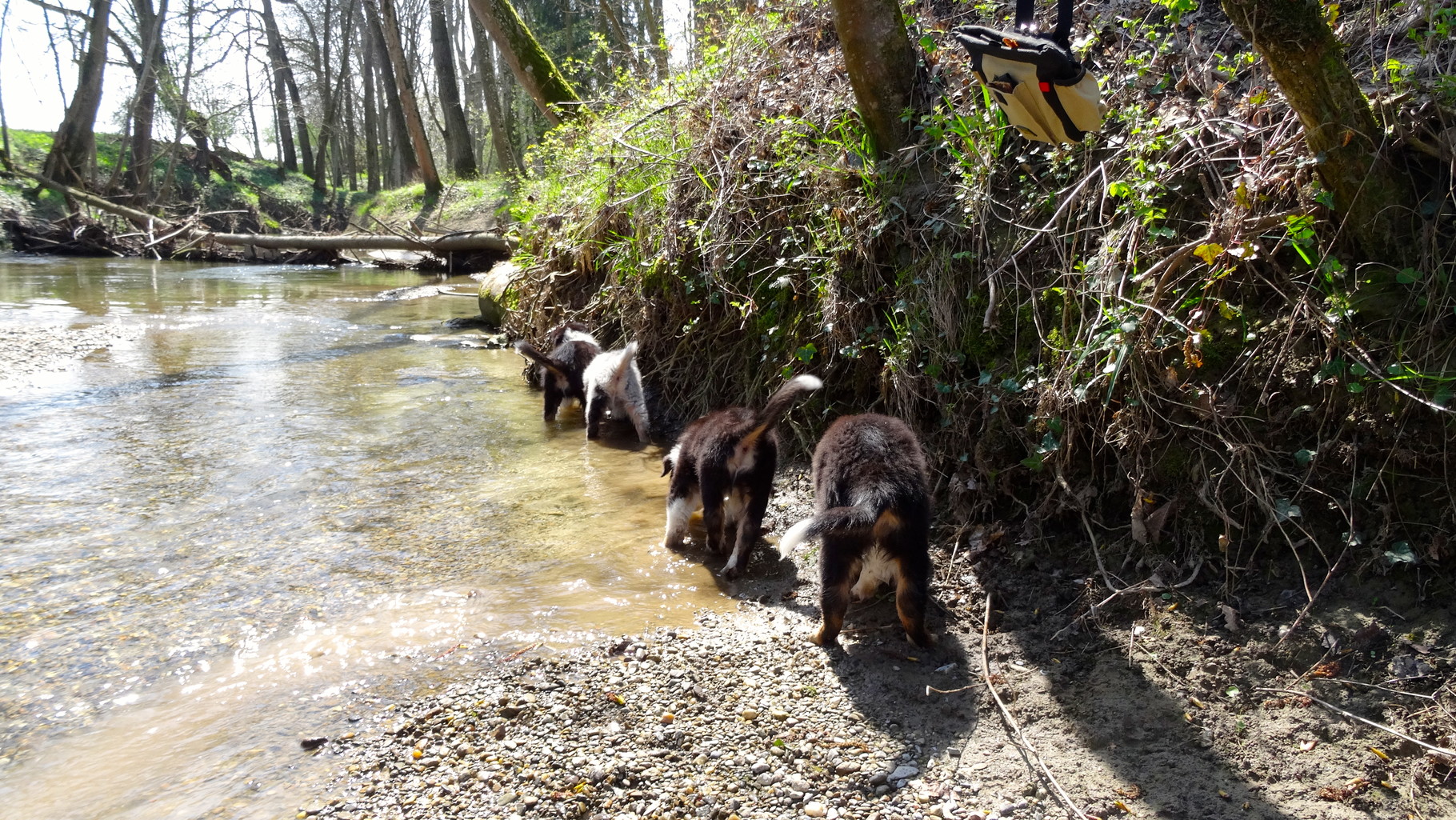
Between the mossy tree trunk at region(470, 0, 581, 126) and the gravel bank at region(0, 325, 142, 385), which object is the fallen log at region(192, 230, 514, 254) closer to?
the mossy tree trunk at region(470, 0, 581, 126)

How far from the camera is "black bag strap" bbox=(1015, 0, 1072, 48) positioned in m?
3.21

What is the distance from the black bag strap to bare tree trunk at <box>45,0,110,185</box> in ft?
100

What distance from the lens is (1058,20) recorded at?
3182 millimetres

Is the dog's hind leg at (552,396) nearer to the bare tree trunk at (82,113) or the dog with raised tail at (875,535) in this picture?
the dog with raised tail at (875,535)

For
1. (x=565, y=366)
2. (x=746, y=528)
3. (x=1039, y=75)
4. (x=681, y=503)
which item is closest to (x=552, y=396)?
(x=565, y=366)

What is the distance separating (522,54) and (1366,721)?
13.7 metres

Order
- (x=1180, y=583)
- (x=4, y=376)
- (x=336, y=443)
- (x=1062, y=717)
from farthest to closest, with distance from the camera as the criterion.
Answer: (x=4, y=376)
(x=336, y=443)
(x=1180, y=583)
(x=1062, y=717)

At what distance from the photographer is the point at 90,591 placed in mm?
4328

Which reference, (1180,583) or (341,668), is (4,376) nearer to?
(341,668)

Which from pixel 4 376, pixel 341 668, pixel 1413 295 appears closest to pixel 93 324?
pixel 4 376

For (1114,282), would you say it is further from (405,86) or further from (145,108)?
(145,108)

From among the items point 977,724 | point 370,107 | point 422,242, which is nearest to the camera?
point 977,724

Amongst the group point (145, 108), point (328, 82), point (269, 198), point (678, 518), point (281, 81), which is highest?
point (281, 81)

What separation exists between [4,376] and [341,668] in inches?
323
